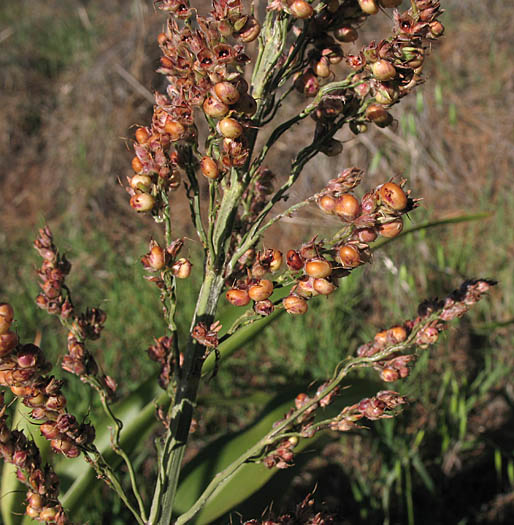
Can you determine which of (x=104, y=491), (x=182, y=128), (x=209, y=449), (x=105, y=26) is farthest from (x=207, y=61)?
(x=105, y=26)

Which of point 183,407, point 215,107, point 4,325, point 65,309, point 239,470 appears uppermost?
point 215,107

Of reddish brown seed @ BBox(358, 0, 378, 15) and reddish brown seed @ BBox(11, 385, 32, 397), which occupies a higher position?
reddish brown seed @ BBox(358, 0, 378, 15)

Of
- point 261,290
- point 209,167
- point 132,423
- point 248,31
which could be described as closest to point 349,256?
point 261,290

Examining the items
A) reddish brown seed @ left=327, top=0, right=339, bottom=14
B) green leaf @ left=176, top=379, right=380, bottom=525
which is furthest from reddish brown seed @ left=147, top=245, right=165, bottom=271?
green leaf @ left=176, top=379, right=380, bottom=525

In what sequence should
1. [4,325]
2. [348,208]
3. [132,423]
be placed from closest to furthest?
1. [4,325]
2. [348,208]
3. [132,423]

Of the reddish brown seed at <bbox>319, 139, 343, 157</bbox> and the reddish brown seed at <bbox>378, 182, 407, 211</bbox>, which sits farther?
the reddish brown seed at <bbox>319, 139, 343, 157</bbox>

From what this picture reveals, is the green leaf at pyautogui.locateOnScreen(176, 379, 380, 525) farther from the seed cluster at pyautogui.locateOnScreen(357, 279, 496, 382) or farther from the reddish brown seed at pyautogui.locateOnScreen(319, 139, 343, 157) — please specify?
the reddish brown seed at pyautogui.locateOnScreen(319, 139, 343, 157)

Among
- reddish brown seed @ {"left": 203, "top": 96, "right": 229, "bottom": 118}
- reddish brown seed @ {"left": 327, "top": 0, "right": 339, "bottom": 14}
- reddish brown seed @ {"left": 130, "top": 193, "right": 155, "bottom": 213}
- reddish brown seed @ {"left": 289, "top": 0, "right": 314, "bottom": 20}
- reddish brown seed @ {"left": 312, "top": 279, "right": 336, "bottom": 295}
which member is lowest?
reddish brown seed @ {"left": 312, "top": 279, "right": 336, "bottom": 295}

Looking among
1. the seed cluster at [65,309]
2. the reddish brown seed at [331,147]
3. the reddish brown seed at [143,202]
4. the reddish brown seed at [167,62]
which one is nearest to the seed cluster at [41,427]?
the seed cluster at [65,309]

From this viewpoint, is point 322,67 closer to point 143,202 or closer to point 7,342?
point 143,202
